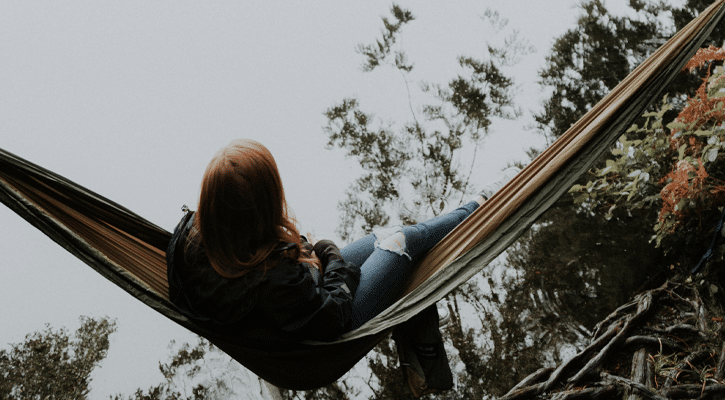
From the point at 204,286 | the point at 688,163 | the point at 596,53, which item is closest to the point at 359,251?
the point at 204,286

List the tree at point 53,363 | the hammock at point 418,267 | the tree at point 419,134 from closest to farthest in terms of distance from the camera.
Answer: the hammock at point 418,267, the tree at point 53,363, the tree at point 419,134

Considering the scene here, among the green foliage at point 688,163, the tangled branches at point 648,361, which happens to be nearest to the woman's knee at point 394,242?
the tangled branches at point 648,361

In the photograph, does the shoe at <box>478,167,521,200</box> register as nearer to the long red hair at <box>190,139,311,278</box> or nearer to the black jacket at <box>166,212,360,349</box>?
the black jacket at <box>166,212,360,349</box>

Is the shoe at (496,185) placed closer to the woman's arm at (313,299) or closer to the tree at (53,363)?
the woman's arm at (313,299)

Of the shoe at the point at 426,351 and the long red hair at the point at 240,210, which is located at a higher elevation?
the long red hair at the point at 240,210

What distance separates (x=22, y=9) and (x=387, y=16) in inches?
94.4

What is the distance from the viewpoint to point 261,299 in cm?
83

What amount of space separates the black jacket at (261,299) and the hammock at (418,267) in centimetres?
4

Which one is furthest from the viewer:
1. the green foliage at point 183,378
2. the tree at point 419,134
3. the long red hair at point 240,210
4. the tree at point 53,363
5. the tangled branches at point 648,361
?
the tree at point 419,134

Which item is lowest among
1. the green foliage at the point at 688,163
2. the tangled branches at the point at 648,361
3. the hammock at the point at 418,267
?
the tangled branches at the point at 648,361

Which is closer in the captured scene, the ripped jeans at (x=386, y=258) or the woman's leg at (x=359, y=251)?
the ripped jeans at (x=386, y=258)

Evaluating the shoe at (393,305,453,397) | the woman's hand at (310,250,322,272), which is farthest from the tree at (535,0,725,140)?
the woman's hand at (310,250,322,272)

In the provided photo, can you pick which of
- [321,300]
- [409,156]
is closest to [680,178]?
[321,300]

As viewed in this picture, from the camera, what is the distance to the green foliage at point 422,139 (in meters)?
2.96
